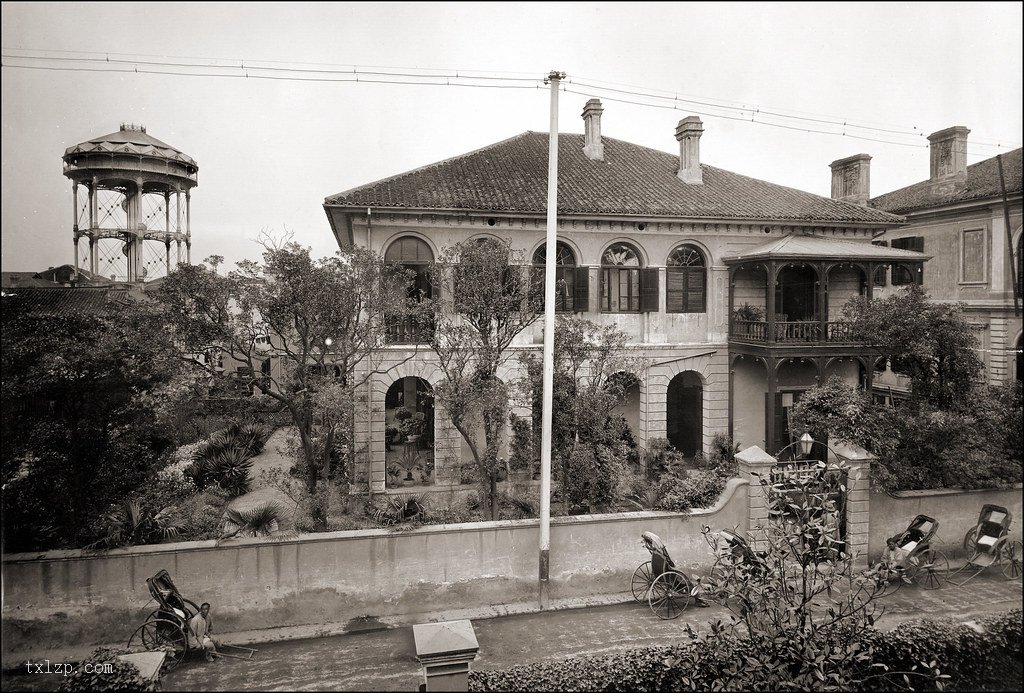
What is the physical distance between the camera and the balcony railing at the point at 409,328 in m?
10.9

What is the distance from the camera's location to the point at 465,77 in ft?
35.3

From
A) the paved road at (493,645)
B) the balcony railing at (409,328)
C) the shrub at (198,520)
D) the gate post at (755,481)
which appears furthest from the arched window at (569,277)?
the shrub at (198,520)

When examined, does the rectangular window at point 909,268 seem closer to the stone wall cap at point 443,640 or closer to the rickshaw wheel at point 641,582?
the rickshaw wheel at point 641,582

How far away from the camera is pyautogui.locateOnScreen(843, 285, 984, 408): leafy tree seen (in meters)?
11.0

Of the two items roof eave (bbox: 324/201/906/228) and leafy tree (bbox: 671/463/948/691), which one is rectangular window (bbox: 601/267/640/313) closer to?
roof eave (bbox: 324/201/906/228)

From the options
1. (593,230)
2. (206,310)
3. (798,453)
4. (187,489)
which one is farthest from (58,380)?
(798,453)

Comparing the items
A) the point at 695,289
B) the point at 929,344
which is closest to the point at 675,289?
the point at 695,289

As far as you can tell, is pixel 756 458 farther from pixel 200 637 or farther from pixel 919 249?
pixel 919 249

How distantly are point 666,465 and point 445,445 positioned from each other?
556cm

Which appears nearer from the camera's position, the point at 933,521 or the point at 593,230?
the point at 933,521

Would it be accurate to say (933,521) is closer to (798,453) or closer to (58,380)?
(798,453)

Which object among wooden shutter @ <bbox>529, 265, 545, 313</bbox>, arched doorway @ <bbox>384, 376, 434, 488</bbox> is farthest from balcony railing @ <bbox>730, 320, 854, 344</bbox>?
arched doorway @ <bbox>384, 376, 434, 488</bbox>

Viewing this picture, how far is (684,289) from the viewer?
55.5ft

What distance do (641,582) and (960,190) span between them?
1354 centimetres
